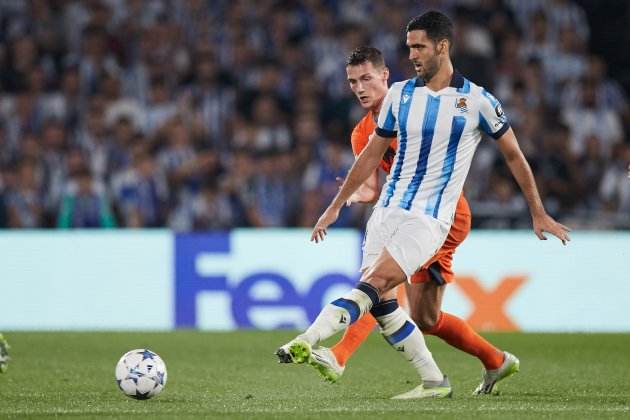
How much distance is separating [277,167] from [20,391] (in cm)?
701

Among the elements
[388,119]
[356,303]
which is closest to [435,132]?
[388,119]

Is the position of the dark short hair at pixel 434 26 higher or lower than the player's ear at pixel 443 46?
higher

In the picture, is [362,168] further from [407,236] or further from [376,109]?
[376,109]

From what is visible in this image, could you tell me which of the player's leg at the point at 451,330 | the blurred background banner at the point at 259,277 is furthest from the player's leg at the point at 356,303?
the blurred background banner at the point at 259,277

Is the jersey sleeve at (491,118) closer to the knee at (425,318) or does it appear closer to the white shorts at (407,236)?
the white shorts at (407,236)

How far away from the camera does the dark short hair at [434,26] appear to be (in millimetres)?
6297

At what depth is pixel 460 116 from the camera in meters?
6.35

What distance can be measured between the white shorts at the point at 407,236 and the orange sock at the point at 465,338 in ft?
2.54

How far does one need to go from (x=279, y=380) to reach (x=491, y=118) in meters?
2.41

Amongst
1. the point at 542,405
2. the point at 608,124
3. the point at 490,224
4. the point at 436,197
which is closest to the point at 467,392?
the point at 542,405

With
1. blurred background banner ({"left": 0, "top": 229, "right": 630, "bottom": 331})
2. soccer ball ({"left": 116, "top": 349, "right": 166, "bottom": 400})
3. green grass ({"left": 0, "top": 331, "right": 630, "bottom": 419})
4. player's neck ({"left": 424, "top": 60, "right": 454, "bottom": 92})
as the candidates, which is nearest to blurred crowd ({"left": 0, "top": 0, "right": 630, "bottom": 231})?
blurred background banner ({"left": 0, "top": 229, "right": 630, "bottom": 331})

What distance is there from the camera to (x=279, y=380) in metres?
7.91

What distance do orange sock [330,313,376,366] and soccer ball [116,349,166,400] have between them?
0.92 m

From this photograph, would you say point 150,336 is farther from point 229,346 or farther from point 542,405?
point 542,405
